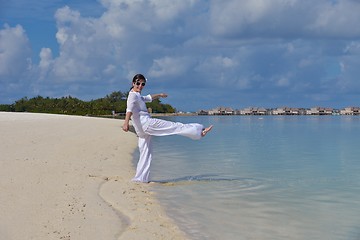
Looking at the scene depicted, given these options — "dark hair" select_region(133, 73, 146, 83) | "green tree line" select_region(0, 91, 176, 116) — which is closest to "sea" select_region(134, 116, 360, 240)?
"dark hair" select_region(133, 73, 146, 83)

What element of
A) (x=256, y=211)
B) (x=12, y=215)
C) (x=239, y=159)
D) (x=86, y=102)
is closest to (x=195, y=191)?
(x=256, y=211)

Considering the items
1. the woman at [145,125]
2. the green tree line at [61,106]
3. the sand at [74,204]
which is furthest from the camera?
the green tree line at [61,106]

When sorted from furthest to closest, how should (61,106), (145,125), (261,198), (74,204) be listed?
(61,106), (145,125), (261,198), (74,204)

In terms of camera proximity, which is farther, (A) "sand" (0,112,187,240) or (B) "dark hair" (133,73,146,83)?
(B) "dark hair" (133,73,146,83)

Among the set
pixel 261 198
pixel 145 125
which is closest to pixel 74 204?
pixel 145 125

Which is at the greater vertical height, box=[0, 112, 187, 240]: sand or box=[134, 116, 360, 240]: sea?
box=[0, 112, 187, 240]: sand

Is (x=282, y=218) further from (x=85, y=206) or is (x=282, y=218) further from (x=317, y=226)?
(x=85, y=206)

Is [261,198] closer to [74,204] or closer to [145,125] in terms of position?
[145,125]

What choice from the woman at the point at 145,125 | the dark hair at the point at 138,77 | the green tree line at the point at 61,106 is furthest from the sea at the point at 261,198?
the green tree line at the point at 61,106

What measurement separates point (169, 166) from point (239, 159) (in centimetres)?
307

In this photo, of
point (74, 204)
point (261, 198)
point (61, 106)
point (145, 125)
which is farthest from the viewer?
point (61, 106)

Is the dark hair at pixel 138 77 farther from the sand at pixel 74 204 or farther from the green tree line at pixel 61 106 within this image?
the green tree line at pixel 61 106

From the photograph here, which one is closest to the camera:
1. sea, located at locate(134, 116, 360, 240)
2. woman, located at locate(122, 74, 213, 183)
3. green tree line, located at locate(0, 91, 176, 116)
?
sea, located at locate(134, 116, 360, 240)

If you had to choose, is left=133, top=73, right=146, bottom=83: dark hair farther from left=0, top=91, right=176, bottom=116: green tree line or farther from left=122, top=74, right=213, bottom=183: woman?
left=0, top=91, right=176, bottom=116: green tree line
